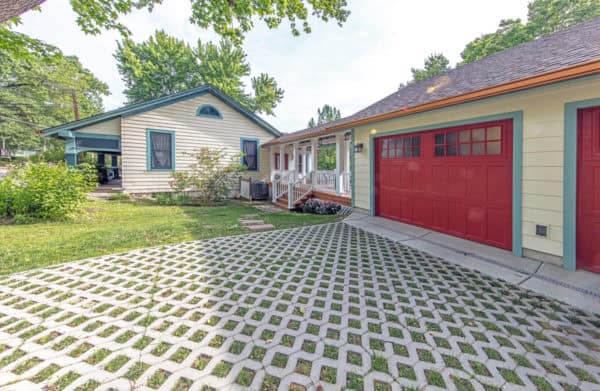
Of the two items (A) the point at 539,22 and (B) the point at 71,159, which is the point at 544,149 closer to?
(B) the point at 71,159

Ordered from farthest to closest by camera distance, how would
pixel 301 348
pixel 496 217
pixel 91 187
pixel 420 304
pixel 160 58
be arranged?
pixel 160 58 → pixel 91 187 → pixel 496 217 → pixel 420 304 → pixel 301 348

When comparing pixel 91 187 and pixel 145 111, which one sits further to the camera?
pixel 145 111

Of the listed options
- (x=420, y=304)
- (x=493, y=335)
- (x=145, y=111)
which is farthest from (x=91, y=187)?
(x=493, y=335)

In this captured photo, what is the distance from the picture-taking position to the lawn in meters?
4.29

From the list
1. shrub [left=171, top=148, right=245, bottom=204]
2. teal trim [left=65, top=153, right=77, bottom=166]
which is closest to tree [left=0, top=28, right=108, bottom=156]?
teal trim [left=65, top=153, right=77, bottom=166]

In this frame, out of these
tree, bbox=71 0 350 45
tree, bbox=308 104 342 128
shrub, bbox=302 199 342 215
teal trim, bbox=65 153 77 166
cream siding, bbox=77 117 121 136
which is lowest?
shrub, bbox=302 199 342 215

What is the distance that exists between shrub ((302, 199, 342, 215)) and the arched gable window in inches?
252

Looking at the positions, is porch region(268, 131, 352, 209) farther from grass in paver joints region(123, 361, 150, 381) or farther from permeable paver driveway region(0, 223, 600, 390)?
grass in paver joints region(123, 361, 150, 381)

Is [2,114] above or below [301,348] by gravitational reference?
above

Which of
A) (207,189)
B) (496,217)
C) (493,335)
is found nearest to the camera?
(493,335)

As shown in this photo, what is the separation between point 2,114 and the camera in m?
21.6

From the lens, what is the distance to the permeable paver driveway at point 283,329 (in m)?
1.87

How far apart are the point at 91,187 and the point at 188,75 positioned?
71.6ft

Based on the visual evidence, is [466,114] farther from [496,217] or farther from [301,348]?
[301,348]
